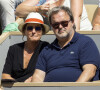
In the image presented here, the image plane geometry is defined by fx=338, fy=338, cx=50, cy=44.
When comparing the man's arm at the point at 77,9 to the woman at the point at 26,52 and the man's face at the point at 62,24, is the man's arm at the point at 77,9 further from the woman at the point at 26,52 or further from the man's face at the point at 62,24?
the man's face at the point at 62,24

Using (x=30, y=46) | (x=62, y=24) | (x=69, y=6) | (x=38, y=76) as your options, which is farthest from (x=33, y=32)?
(x=69, y=6)

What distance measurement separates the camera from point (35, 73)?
3.22 m

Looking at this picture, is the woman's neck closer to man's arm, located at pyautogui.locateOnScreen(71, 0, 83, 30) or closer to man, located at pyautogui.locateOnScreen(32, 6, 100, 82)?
man, located at pyautogui.locateOnScreen(32, 6, 100, 82)

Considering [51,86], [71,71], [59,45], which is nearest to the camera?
[51,86]

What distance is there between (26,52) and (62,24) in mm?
566

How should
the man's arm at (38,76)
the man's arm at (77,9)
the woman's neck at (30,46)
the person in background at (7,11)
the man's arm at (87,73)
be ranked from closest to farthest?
the man's arm at (87,73) < the man's arm at (38,76) < the woman's neck at (30,46) < the man's arm at (77,9) < the person in background at (7,11)

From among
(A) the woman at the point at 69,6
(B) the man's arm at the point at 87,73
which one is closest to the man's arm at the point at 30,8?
(A) the woman at the point at 69,6

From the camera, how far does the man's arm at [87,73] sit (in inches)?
116

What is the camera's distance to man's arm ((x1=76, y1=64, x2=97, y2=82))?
2.94 m

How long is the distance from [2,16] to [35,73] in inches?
83.0

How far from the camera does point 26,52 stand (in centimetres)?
354

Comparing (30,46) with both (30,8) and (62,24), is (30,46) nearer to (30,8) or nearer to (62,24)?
(62,24)

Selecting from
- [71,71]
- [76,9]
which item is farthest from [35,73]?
[76,9]

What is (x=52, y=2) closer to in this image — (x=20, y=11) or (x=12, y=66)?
(x=20, y=11)
